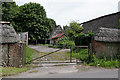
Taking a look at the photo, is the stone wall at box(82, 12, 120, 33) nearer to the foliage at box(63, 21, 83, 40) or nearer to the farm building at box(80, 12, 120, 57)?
the foliage at box(63, 21, 83, 40)

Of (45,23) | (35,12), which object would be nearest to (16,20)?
(35,12)

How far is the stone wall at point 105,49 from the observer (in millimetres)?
8359

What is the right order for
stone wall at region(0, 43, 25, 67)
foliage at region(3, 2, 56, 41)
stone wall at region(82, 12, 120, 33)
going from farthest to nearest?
1. foliage at region(3, 2, 56, 41)
2. stone wall at region(82, 12, 120, 33)
3. stone wall at region(0, 43, 25, 67)

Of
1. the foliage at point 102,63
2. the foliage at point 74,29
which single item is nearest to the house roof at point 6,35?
the foliage at point 102,63

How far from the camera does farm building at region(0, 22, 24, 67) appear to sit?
268 inches

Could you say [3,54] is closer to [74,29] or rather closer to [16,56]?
[16,56]

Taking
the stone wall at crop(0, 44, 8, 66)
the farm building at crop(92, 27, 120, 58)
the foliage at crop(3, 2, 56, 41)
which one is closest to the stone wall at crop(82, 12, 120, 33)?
the farm building at crop(92, 27, 120, 58)

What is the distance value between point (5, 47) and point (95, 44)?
6316 millimetres

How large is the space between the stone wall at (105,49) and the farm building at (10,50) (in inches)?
211

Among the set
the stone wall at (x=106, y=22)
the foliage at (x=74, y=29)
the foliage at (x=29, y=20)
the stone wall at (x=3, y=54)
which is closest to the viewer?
the stone wall at (x=3, y=54)

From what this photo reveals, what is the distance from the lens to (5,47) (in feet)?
22.6

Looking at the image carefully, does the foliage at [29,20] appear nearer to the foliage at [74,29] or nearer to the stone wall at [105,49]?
the foliage at [74,29]

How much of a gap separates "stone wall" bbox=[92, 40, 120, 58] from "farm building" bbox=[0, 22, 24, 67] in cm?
535

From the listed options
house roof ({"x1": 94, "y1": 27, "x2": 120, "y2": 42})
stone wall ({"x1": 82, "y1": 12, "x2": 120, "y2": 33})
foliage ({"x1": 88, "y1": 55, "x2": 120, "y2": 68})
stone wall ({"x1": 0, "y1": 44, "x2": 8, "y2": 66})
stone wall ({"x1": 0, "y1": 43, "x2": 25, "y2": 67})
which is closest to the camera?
stone wall ({"x1": 0, "y1": 44, "x2": 8, "y2": 66})
